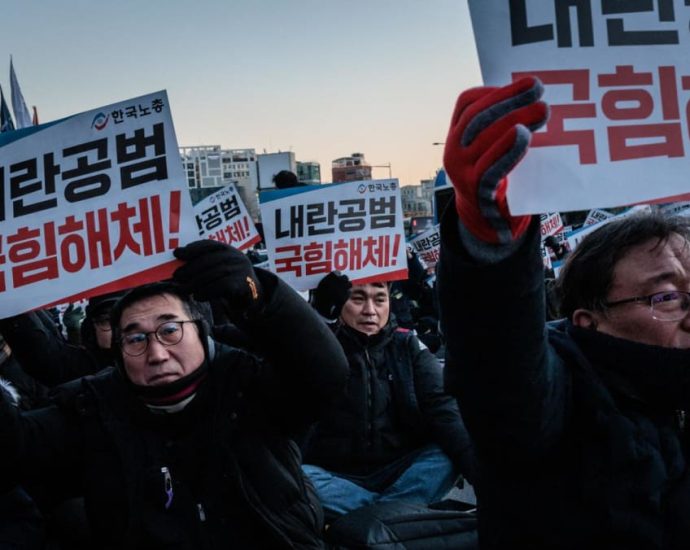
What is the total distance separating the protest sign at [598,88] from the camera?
135cm

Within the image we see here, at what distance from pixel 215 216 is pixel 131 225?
4.27 metres

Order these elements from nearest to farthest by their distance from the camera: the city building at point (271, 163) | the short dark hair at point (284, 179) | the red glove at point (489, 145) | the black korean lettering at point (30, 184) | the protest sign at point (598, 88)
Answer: the red glove at point (489, 145) → the protest sign at point (598, 88) → the black korean lettering at point (30, 184) → the short dark hair at point (284, 179) → the city building at point (271, 163)

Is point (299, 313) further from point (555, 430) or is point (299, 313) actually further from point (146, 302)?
point (555, 430)

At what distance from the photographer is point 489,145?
1094mm

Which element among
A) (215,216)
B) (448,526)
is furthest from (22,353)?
(215,216)

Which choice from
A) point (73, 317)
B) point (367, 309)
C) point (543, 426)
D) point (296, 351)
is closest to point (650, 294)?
point (543, 426)

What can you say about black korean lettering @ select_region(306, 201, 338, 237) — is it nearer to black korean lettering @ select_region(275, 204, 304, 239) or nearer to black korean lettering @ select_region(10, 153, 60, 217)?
black korean lettering @ select_region(275, 204, 304, 239)

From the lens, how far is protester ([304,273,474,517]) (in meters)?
3.19

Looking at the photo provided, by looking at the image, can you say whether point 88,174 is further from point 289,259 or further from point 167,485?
point 289,259

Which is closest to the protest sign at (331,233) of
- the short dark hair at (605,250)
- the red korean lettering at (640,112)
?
the short dark hair at (605,250)

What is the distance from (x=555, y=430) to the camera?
1364 mm

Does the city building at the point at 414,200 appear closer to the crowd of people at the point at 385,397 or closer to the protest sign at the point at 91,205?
the crowd of people at the point at 385,397

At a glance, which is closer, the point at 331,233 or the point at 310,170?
the point at 331,233

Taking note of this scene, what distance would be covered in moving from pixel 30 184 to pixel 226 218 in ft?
13.1
